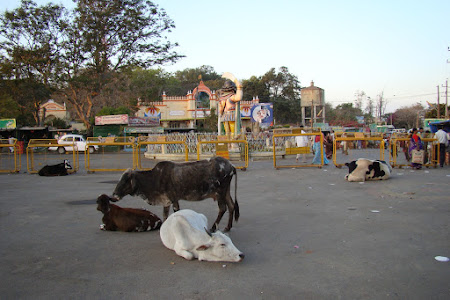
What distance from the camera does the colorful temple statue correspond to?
74.5ft

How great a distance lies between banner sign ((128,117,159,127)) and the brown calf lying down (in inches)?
1312

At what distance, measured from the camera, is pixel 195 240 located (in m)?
4.69

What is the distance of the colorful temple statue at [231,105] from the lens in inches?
894

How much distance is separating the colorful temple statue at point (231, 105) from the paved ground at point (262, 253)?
14.1 meters

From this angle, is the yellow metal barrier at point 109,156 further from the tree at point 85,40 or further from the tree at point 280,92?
the tree at point 280,92

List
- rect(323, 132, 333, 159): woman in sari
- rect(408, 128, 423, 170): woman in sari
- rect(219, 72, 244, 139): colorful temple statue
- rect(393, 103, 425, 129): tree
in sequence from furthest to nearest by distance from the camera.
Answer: rect(393, 103, 425, 129): tree < rect(219, 72, 244, 139): colorful temple statue < rect(323, 132, 333, 159): woman in sari < rect(408, 128, 423, 170): woman in sari

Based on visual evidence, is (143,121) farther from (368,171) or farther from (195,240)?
(195,240)

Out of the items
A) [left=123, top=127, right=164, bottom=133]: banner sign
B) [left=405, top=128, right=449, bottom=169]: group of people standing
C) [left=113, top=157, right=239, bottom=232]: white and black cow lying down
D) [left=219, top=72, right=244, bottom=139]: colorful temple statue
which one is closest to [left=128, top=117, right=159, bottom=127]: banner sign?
[left=123, top=127, right=164, bottom=133]: banner sign

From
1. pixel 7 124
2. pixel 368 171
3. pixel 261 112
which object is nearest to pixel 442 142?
pixel 368 171

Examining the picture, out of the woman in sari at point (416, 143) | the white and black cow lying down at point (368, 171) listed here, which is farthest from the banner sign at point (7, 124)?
the woman in sari at point (416, 143)

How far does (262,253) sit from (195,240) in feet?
3.18

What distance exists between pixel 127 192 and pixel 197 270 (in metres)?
2.47

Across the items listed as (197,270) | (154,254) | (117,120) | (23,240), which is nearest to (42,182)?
(23,240)

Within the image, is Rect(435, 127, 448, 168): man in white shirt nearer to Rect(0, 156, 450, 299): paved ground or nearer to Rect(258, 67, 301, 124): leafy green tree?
Rect(0, 156, 450, 299): paved ground
